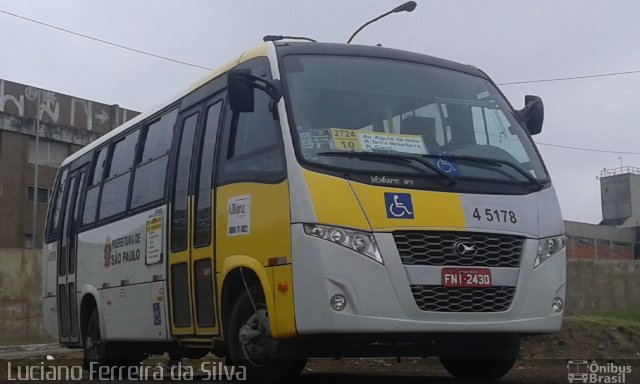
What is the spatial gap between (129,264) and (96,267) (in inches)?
57.8

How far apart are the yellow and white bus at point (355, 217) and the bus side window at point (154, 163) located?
372mm

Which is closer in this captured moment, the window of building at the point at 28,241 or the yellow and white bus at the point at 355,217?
the yellow and white bus at the point at 355,217

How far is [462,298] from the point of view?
690 cm

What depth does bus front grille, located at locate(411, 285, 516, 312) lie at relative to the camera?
6.79 metres

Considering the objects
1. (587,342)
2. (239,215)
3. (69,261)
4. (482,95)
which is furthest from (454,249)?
(587,342)

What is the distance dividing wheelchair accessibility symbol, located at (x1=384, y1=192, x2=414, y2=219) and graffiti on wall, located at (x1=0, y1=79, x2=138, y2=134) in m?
42.4

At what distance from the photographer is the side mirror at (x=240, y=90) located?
7.49 meters

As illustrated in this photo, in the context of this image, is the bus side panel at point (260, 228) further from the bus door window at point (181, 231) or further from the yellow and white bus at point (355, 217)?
the bus door window at point (181, 231)

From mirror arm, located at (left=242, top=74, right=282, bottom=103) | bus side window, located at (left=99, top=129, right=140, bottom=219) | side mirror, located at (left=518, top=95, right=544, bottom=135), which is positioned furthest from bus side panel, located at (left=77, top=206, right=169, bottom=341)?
side mirror, located at (left=518, top=95, right=544, bottom=135)

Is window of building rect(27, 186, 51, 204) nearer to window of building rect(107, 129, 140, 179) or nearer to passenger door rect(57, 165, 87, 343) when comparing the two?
passenger door rect(57, 165, 87, 343)

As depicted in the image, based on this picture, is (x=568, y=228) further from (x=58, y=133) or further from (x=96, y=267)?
(x=96, y=267)

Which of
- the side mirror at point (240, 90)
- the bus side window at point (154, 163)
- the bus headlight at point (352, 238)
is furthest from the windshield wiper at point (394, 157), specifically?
the bus side window at point (154, 163)

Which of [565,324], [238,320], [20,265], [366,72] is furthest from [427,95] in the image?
[20,265]

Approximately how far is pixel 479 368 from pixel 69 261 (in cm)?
692
